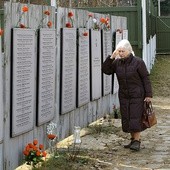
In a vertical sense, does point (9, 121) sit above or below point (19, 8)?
below

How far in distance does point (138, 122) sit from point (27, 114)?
2090mm

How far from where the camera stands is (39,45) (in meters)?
6.84

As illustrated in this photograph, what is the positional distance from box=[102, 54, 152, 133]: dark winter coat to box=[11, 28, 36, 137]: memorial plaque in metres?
1.79

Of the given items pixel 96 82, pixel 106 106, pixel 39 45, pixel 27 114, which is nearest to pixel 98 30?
pixel 96 82

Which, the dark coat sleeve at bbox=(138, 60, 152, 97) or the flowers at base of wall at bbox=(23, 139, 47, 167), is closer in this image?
the flowers at base of wall at bbox=(23, 139, 47, 167)

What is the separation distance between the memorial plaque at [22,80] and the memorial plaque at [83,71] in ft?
7.54

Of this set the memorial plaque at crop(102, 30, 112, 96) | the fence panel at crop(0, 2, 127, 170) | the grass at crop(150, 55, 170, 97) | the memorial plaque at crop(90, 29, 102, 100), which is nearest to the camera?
the fence panel at crop(0, 2, 127, 170)

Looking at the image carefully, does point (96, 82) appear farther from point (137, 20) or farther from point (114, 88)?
point (137, 20)

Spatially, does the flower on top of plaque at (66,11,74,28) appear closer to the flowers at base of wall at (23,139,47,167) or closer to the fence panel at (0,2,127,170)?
the fence panel at (0,2,127,170)

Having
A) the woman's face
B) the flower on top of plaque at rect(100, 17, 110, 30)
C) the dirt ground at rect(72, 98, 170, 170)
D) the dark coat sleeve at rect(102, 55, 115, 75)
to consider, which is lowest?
the dirt ground at rect(72, 98, 170, 170)

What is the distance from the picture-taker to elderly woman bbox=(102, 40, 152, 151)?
7.78 metres

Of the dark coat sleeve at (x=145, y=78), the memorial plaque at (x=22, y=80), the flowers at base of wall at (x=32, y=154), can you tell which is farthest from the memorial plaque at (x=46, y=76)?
the dark coat sleeve at (x=145, y=78)

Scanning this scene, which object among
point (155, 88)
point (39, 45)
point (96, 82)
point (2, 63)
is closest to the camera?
point (2, 63)

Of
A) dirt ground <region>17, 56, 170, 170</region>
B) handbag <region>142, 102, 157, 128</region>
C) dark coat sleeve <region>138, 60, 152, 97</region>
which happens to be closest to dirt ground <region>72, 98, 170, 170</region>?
dirt ground <region>17, 56, 170, 170</region>
